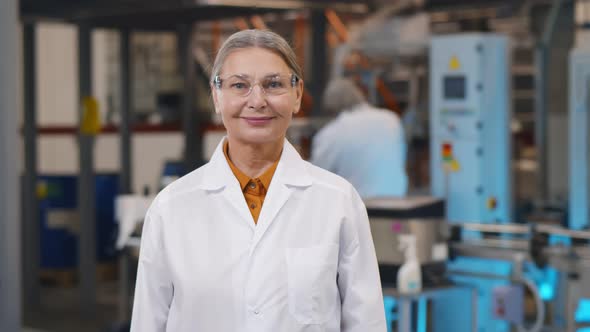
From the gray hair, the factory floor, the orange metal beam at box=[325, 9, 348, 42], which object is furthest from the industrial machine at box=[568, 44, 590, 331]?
the orange metal beam at box=[325, 9, 348, 42]

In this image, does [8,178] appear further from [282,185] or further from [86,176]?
[86,176]

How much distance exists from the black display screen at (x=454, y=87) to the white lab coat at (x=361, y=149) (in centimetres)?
42

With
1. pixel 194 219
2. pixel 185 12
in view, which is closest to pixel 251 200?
pixel 194 219

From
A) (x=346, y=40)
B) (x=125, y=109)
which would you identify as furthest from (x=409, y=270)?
(x=346, y=40)

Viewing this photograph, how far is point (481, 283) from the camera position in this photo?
18.8 ft

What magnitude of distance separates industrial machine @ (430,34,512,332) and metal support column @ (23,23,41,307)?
12.0 feet

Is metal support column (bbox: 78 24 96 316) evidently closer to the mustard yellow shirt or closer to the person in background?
the person in background

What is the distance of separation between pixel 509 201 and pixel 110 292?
437 centimetres

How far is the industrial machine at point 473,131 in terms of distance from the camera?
5918 millimetres

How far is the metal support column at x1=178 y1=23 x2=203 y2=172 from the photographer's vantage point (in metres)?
8.00

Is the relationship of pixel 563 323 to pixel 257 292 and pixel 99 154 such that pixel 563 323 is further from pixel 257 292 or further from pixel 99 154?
pixel 99 154

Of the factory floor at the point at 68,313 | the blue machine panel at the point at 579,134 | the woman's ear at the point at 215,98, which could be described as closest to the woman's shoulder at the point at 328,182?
the woman's ear at the point at 215,98

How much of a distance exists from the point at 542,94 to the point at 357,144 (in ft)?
9.01

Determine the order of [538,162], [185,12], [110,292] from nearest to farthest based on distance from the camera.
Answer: [185,12], [538,162], [110,292]
